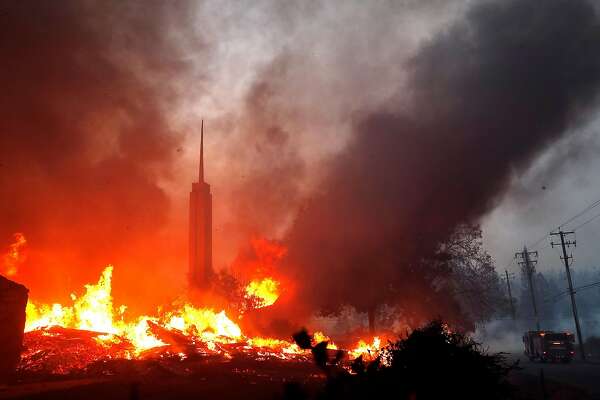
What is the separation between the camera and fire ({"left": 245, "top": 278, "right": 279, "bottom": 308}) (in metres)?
44.8

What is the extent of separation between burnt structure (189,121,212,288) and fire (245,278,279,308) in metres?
30.9

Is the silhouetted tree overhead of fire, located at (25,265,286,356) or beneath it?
beneath

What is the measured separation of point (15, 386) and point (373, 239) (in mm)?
31510

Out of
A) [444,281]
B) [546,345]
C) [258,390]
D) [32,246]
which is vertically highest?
[32,246]

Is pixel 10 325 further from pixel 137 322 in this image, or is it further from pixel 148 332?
pixel 137 322

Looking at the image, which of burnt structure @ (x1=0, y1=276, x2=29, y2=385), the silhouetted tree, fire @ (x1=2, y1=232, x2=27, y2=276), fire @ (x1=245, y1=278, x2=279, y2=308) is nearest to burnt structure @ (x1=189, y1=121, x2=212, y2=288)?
fire @ (x1=2, y1=232, x2=27, y2=276)

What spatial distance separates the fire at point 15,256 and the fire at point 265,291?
29.3 meters

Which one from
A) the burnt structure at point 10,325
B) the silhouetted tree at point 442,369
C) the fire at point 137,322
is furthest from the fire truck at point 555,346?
the burnt structure at point 10,325

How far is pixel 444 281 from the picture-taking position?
50844mm

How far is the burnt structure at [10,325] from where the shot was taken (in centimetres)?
2442

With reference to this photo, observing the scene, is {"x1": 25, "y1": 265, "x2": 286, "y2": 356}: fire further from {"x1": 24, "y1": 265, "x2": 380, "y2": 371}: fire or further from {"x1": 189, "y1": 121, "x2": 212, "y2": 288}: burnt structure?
{"x1": 189, "y1": 121, "x2": 212, "y2": 288}: burnt structure

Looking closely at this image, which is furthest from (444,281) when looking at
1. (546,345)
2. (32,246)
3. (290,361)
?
(32,246)

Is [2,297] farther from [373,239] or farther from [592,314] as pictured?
[592,314]

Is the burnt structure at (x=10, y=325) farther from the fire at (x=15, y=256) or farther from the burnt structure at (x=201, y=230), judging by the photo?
the burnt structure at (x=201, y=230)
